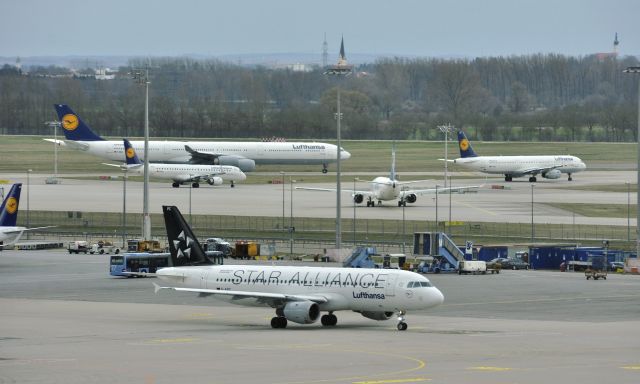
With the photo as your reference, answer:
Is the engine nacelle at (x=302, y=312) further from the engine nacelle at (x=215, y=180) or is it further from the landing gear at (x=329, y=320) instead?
the engine nacelle at (x=215, y=180)

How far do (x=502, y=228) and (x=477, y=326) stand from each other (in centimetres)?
5440

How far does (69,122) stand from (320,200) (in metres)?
43.5

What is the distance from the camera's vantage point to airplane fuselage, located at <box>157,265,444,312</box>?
5622 cm

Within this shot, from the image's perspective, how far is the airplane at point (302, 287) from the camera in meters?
56.4

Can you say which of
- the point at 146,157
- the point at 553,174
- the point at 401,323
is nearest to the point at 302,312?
the point at 401,323

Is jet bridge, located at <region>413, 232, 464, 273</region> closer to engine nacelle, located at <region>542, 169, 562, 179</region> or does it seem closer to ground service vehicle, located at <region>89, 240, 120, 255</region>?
ground service vehicle, located at <region>89, 240, 120, 255</region>

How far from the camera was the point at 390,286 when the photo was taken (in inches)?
2217

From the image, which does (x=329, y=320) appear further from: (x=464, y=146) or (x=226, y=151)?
(x=464, y=146)

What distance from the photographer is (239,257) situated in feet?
321

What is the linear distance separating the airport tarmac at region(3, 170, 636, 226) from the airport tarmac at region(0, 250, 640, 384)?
4022 cm

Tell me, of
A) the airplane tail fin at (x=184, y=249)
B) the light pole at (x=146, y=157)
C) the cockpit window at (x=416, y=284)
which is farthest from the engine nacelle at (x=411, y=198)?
the cockpit window at (x=416, y=284)

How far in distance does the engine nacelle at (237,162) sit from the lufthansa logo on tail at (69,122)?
1888 cm

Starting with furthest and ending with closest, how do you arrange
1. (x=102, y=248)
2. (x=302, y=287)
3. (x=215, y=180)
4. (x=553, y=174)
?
(x=553, y=174), (x=215, y=180), (x=102, y=248), (x=302, y=287)

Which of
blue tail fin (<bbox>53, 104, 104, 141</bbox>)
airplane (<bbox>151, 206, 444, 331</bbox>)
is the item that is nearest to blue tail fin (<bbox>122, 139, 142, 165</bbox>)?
blue tail fin (<bbox>53, 104, 104, 141</bbox>)
